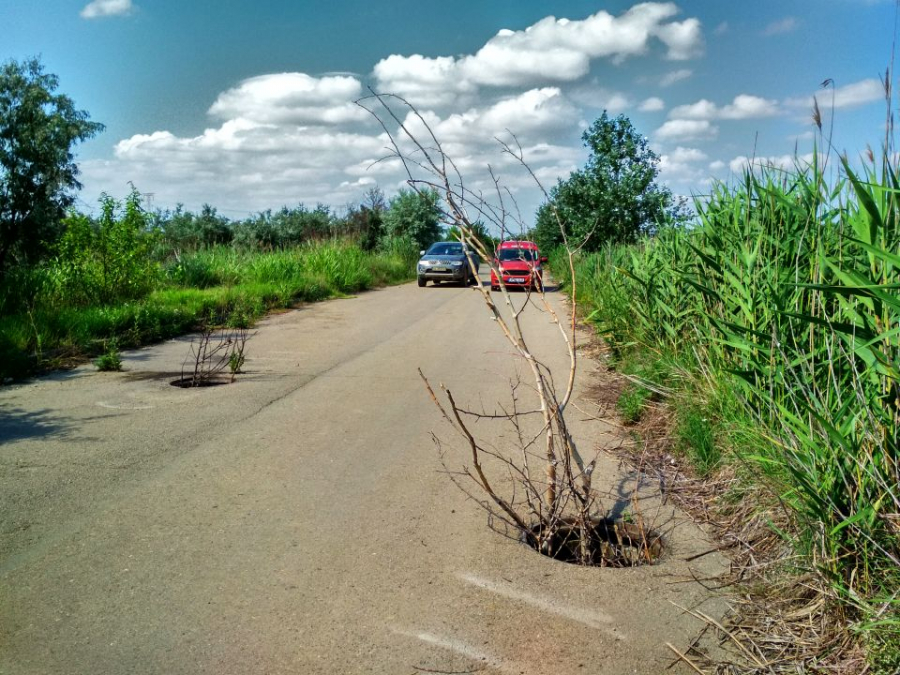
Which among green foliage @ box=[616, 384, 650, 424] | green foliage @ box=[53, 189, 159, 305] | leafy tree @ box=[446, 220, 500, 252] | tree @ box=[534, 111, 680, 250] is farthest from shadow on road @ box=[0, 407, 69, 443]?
tree @ box=[534, 111, 680, 250]

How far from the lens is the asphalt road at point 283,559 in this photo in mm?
3086

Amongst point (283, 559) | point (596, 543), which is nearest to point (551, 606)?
point (596, 543)

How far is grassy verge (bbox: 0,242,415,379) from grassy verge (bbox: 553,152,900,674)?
24.1ft

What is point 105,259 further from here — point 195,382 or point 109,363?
point 195,382

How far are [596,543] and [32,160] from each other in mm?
46804

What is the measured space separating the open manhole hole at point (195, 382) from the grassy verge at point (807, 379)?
4549mm

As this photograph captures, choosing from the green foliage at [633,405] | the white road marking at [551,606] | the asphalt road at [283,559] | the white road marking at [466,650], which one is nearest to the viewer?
the white road marking at [466,650]

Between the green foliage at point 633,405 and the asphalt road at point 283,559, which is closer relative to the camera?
Result: the asphalt road at point 283,559

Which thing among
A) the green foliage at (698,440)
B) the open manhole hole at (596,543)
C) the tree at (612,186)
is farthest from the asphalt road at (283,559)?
the tree at (612,186)

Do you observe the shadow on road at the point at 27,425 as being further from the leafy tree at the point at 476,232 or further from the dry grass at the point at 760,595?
the dry grass at the point at 760,595

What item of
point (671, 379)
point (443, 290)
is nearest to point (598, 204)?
point (443, 290)

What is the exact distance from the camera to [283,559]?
3922 mm

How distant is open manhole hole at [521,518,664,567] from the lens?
410cm

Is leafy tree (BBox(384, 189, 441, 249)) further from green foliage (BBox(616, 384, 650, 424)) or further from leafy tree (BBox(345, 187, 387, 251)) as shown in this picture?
green foliage (BBox(616, 384, 650, 424))
